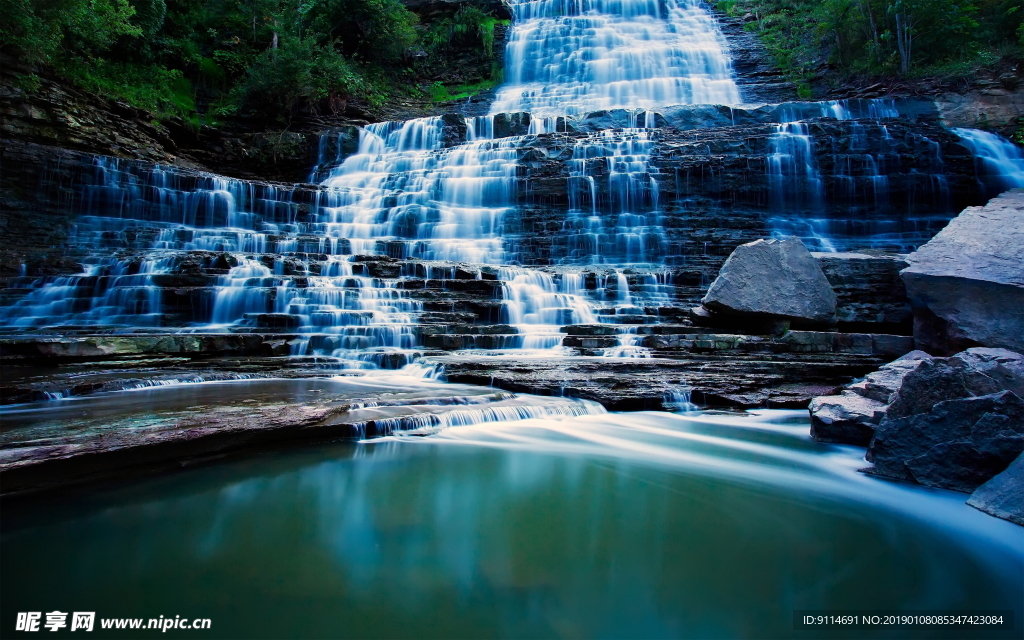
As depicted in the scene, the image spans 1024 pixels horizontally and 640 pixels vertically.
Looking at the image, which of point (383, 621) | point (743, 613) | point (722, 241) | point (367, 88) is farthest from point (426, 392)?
A: point (367, 88)

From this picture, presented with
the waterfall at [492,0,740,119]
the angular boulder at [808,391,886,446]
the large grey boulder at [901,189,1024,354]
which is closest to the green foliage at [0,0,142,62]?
the waterfall at [492,0,740,119]

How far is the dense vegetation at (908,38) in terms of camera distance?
16.0 metres

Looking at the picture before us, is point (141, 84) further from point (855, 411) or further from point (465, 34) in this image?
point (855, 411)

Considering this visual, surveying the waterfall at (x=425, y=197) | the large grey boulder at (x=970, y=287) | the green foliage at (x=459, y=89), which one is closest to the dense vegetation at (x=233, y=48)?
the green foliage at (x=459, y=89)

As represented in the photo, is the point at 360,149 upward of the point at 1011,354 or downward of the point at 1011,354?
upward

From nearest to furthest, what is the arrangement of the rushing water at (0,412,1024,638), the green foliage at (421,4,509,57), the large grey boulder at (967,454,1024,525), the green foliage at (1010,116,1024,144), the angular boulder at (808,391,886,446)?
the rushing water at (0,412,1024,638) < the large grey boulder at (967,454,1024,525) < the angular boulder at (808,391,886,446) < the green foliage at (1010,116,1024,144) < the green foliage at (421,4,509,57)

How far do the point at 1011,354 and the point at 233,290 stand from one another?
10018 millimetres

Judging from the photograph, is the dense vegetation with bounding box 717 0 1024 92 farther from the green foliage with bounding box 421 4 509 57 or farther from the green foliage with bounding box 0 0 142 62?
the green foliage with bounding box 0 0 142 62

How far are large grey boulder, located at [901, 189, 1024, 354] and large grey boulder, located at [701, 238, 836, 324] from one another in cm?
113

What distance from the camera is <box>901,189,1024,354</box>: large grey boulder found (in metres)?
5.86

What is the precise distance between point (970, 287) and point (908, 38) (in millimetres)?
15816

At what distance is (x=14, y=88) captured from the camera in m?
12.4

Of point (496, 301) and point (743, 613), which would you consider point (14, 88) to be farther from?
point (743, 613)

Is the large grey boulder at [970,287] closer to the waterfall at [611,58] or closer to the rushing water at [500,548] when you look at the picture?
the rushing water at [500,548]
